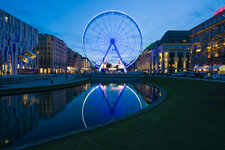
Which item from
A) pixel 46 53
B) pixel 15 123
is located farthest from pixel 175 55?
pixel 46 53

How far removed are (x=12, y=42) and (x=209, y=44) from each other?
83.2 meters

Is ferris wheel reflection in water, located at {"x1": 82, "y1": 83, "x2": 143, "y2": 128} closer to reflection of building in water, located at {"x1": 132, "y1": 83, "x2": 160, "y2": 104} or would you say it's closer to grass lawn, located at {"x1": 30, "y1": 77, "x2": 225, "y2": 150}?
reflection of building in water, located at {"x1": 132, "y1": 83, "x2": 160, "y2": 104}

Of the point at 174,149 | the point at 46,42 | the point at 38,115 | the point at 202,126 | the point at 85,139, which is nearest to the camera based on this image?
the point at 174,149

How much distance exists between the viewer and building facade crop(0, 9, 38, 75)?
4834 centimetres

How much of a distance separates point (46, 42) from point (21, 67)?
38260mm

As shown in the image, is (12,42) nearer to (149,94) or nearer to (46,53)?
(46,53)

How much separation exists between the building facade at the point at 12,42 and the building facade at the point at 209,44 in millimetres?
75107

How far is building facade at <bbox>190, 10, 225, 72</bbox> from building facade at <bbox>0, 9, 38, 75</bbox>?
75.1 meters

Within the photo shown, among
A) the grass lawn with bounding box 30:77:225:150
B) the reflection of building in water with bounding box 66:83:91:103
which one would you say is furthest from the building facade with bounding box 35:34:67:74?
the grass lawn with bounding box 30:77:225:150

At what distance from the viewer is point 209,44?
155 ft

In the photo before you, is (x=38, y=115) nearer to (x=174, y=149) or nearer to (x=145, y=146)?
(x=145, y=146)

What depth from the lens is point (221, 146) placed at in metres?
4.51

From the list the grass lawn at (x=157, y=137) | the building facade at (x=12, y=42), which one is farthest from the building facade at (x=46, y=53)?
the grass lawn at (x=157, y=137)

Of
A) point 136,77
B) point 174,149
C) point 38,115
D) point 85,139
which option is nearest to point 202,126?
point 174,149
